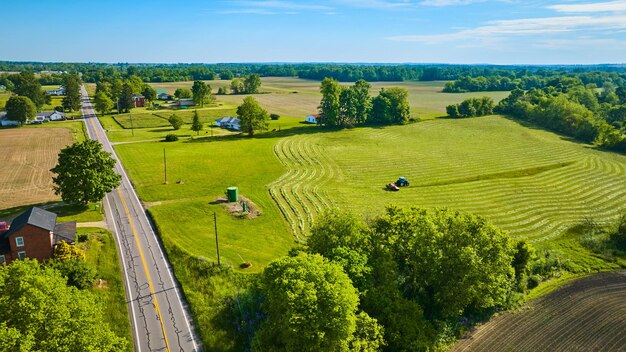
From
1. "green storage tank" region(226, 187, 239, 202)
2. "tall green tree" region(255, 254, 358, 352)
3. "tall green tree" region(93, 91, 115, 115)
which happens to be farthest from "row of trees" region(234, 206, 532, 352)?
"tall green tree" region(93, 91, 115, 115)

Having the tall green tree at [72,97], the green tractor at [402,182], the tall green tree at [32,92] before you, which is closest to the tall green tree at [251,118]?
the green tractor at [402,182]

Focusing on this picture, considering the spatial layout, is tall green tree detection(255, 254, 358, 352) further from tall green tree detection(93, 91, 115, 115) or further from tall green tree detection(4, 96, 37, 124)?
tall green tree detection(93, 91, 115, 115)

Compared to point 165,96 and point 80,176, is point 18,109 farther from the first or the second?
point 80,176

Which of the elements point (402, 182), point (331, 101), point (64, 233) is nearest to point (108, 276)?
point (64, 233)

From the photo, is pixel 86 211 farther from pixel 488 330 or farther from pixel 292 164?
pixel 488 330

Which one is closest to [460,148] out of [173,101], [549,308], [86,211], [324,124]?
[324,124]

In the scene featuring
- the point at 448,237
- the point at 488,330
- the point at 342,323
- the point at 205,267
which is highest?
the point at 448,237

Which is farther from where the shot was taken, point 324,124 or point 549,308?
point 324,124
